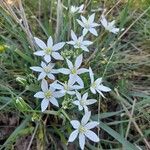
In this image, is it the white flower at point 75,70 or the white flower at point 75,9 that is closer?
the white flower at point 75,70

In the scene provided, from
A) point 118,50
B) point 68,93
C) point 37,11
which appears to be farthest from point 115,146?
point 37,11

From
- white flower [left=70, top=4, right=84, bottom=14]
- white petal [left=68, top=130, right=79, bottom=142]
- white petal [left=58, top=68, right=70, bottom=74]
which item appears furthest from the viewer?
white flower [left=70, top=4, right=84, bottom=14]

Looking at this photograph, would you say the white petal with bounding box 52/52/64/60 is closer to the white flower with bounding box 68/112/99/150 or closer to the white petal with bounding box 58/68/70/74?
the white petal with bounding box 58/68/70/74

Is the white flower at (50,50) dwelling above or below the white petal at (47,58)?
above

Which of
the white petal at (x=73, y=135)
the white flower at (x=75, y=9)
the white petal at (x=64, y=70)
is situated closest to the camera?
the white petal at (x=73, y=135)

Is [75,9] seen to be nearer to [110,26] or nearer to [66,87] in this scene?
[110,26]

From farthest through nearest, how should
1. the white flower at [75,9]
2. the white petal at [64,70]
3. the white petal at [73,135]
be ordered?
1. the white flower at [75,9]
2. the white petal at [64,70]
3. the white petal at [73,135]

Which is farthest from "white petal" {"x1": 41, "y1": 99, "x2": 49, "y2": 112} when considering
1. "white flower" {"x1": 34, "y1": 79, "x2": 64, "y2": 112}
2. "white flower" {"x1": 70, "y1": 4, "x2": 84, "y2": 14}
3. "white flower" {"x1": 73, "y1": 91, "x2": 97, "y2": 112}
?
"white flower" {"x1": 70, "y1": 4, "x2": 84, "y2": 14}

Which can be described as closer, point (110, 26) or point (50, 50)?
point (50, 50)

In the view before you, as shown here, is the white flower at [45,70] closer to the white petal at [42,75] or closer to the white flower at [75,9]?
the white petal at [42,75]

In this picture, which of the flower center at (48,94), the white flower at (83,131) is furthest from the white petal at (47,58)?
the white flower at (83,131)

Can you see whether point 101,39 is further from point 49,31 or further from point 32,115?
point 32,115

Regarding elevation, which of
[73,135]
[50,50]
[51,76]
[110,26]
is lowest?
[73,135]

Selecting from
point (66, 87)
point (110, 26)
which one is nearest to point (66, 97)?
point (66, 87)
